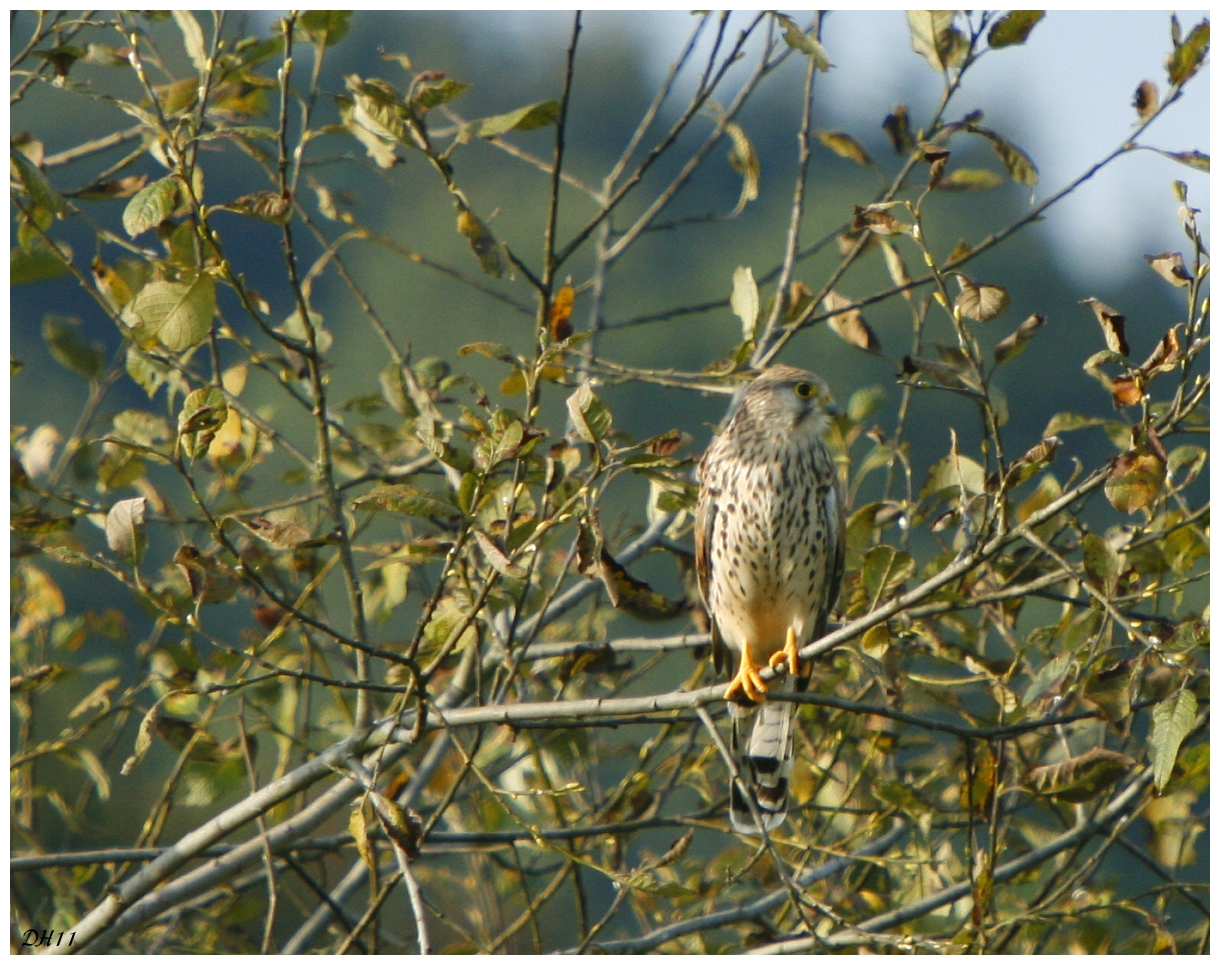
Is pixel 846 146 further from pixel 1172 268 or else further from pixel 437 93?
pixel 1172 268

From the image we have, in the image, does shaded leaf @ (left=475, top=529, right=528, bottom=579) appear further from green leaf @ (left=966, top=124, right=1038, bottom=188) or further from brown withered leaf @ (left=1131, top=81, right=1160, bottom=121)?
brown withered leaf @ (left=1131, top=81, right=1160, bottom=121)

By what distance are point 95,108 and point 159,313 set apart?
2381 cm

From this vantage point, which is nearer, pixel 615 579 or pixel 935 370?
pixel 935 370

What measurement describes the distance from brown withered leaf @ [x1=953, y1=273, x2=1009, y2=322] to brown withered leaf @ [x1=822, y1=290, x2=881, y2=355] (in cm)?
48

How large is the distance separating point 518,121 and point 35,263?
1023 millimetres

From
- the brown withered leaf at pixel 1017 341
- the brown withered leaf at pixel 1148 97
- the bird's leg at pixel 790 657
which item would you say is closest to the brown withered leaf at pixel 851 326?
the brown withered leaf at pixel 1017 341

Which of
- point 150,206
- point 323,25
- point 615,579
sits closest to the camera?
point 150,206

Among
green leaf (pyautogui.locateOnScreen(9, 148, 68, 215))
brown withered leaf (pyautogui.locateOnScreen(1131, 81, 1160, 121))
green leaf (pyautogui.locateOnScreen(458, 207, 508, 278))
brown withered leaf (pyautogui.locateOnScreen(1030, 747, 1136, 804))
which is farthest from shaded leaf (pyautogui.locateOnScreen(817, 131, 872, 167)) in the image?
green leaf (pyautogui.locateOnScreen(9, 148, 68, 215))

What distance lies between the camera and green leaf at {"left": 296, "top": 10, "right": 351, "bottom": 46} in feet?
8.05

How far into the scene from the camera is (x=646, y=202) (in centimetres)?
2084

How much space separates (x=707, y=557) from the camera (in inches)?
132

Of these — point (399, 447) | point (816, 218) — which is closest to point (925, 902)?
point (399, 447)

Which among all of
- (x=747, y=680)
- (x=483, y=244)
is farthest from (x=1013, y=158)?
(x=747, y=680)

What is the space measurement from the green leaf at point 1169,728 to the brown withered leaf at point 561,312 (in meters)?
1.25
